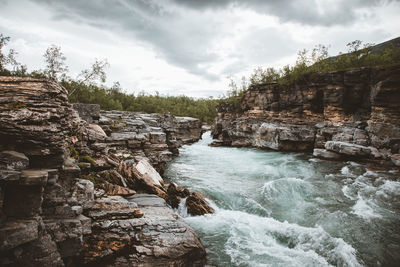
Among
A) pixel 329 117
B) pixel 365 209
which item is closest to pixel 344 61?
pixel 329 117

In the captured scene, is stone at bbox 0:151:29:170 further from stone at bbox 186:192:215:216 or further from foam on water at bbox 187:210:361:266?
stone at bbox 186:192:215:216

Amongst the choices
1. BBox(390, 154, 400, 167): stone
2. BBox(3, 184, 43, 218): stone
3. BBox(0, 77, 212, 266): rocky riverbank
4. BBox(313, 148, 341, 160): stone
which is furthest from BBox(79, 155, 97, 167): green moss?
BBox(390, 154, 400, 167): stone

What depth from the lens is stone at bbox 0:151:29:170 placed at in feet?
13.7

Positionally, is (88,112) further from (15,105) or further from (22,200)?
(22,200)

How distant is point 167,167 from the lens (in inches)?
753

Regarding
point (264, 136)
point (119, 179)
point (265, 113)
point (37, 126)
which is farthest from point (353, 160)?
point (37, 126)

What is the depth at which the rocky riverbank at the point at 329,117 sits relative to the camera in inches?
826

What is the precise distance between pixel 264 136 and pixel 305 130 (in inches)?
232

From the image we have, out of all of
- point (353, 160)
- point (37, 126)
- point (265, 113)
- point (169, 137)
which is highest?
point (265, 113)

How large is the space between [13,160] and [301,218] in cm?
1136

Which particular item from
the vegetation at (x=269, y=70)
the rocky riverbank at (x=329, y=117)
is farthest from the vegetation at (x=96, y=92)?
the rocky riverbank at (x=329, y=117)

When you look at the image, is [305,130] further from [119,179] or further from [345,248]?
[119,179]

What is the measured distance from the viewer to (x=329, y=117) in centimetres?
2812

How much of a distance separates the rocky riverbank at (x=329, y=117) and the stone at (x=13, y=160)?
25.2 m
